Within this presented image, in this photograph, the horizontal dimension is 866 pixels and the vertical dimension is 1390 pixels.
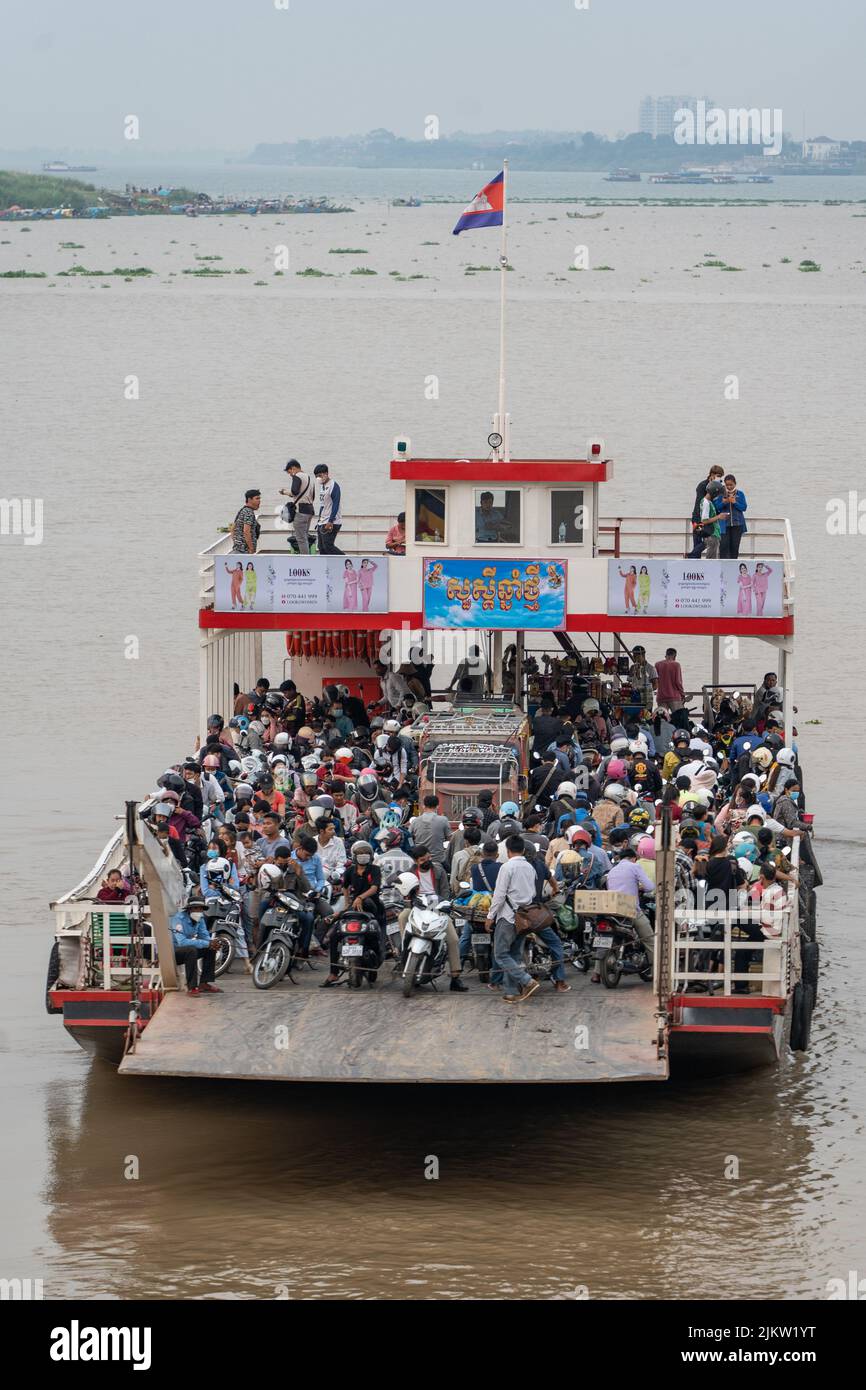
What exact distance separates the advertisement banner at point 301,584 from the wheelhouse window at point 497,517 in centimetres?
129

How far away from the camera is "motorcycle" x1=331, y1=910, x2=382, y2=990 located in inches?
755

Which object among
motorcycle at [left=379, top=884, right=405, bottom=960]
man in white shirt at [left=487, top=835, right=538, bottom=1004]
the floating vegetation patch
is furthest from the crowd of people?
the floating vegetation patch

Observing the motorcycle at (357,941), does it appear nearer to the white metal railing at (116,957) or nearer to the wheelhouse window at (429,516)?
the white metal railing at (116,957)

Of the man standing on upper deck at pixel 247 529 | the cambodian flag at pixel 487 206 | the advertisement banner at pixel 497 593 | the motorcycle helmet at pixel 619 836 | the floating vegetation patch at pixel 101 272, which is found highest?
the cambodian flag at pixel 487 206

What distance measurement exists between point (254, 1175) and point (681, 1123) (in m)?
3.78

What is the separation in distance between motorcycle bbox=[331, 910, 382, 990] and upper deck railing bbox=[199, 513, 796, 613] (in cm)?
839

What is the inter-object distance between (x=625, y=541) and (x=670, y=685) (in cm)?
2444

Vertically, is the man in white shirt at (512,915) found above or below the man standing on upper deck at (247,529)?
below

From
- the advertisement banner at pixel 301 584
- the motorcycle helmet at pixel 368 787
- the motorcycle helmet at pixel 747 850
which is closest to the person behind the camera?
the motorcycle helmet at pixel 747 850

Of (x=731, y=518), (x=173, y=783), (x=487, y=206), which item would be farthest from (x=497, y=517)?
(x=173, y=783)

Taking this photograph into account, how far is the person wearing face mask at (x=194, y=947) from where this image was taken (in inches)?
748

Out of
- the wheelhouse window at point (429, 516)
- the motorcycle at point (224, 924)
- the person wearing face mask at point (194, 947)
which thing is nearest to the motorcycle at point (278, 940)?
the motorcycle at point (224, 924)

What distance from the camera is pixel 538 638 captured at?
1596 inches
